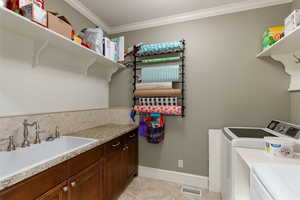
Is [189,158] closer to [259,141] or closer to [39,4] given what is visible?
[259,141]

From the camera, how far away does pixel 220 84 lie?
6.49 ft

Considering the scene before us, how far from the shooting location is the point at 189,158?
2.12 m

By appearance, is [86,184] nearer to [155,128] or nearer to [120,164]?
[120,164]

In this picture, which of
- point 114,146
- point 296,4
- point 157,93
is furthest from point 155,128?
point 296,4

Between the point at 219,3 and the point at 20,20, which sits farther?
the point at 219,3

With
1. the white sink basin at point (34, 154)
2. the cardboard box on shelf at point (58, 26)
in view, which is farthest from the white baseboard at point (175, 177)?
the cardboard box on shelf at point (58, 26)

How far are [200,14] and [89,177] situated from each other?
2.51 m

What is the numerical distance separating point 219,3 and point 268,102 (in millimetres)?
1475

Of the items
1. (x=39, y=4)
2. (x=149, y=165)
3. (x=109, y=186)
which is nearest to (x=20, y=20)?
(x=39, y=4)

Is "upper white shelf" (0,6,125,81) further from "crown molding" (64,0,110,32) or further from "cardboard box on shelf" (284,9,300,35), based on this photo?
"cardboard box on shelf" (284,9,300,35)

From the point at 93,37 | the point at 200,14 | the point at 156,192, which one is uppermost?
the point at 200,14

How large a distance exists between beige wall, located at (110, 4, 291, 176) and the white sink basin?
120 centimetres

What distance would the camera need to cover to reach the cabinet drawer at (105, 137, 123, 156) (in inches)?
61.0

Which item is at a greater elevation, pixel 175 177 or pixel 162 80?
pixel 162 80
